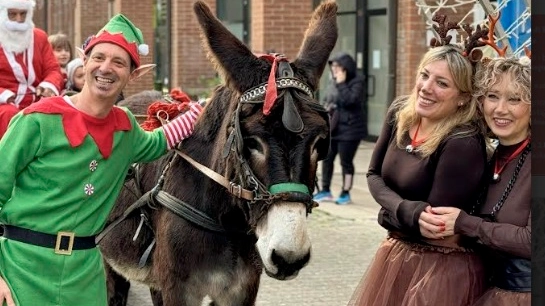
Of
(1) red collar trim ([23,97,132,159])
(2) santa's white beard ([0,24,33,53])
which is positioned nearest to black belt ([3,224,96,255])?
(1) red collar trim ([23,97,132,159])

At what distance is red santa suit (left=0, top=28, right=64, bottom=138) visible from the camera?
6.43 m

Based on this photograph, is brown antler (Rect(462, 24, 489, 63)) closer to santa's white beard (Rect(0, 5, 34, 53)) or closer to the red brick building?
santa's white beard (Rect(0, 5, 34, 53))

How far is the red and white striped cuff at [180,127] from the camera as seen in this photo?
4184 millimetres

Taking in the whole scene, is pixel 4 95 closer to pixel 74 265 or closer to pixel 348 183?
pixel 74 265

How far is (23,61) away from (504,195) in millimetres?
4109

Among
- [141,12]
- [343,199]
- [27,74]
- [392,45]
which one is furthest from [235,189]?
[141,12]

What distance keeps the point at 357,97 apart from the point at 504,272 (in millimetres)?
8229


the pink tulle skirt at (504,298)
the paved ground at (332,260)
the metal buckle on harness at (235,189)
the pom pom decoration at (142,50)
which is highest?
the pom pom decoration at (142,50)

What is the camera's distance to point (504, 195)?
359 centimetres

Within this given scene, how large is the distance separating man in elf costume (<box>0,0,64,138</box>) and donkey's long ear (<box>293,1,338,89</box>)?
2.67 meters

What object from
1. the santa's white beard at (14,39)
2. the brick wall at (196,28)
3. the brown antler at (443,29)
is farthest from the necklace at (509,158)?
the brick wall at (196,28)

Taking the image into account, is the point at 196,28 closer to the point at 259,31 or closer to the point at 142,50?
the point at 259,31

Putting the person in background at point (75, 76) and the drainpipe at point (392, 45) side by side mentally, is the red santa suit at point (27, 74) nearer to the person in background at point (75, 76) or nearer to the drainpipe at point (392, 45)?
the person in background at point (75, 76)

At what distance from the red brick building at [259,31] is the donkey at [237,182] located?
877cm
